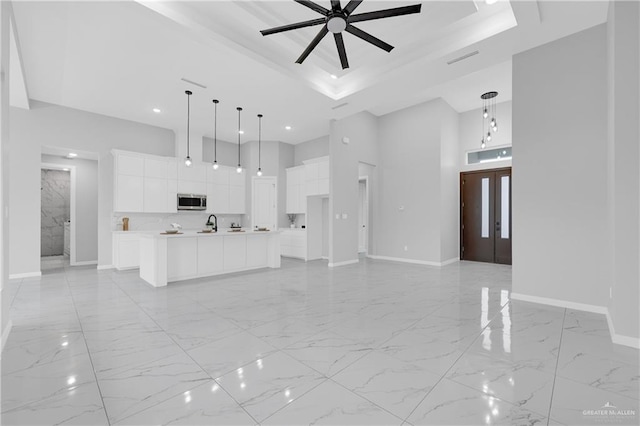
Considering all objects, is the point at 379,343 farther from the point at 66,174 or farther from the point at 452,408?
the point at 66,174

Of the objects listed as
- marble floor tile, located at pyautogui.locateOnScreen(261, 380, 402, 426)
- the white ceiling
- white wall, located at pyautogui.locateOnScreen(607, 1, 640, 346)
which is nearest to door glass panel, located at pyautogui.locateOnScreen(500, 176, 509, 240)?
the white ceiling

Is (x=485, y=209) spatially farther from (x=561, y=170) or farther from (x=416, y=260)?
(x=561, y=170)

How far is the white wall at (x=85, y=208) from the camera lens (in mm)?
6965

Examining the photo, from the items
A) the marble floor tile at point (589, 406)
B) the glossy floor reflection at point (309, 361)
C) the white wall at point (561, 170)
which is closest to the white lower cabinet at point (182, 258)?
the glossy floor reflection at point (309, 361)

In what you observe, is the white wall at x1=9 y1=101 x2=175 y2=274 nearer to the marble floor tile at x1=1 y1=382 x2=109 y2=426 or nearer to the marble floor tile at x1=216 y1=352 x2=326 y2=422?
the marble floor tile at x1=1 y1=382 x2=109 y2=426

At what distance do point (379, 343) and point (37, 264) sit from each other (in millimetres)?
6601

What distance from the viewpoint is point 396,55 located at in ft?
14.7

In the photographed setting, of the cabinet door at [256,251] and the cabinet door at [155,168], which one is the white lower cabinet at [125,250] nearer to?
the cabinet door at [155,168]

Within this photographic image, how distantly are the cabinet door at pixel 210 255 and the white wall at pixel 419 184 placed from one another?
13.6 feet

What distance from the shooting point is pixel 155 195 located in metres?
6.66

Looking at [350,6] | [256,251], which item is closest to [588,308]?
[350,6]

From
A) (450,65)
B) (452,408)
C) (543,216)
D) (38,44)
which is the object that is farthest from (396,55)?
(38,44)

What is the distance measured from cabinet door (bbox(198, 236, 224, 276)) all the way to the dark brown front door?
596 cm

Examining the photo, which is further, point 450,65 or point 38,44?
point 450,65
